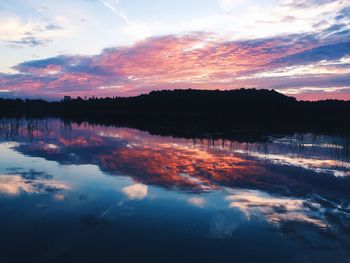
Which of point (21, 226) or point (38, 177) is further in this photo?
point (38, 177)

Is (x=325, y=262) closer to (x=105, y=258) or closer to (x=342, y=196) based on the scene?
(x=105, y=258)

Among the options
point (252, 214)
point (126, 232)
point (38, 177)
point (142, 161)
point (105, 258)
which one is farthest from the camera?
point (142, 161)

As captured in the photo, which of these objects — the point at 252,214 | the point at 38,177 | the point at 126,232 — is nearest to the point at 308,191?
the point at 252,214

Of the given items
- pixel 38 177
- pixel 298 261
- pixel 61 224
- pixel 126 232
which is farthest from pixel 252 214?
pixel 38 177

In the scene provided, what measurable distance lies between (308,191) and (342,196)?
51.5 inches

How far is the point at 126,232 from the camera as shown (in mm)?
9312

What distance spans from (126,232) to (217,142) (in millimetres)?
21466

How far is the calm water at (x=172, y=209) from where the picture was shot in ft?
27.1

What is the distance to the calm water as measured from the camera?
8250 millimetres

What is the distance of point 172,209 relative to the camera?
11273mm

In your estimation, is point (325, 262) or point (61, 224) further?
point (61, 224)

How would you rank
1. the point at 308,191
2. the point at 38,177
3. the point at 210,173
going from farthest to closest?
the point at 210,173 → the point at 38,177 → the point at 308,191

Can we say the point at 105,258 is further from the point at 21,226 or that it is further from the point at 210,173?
the point at 210,173

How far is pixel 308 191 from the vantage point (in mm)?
14055
